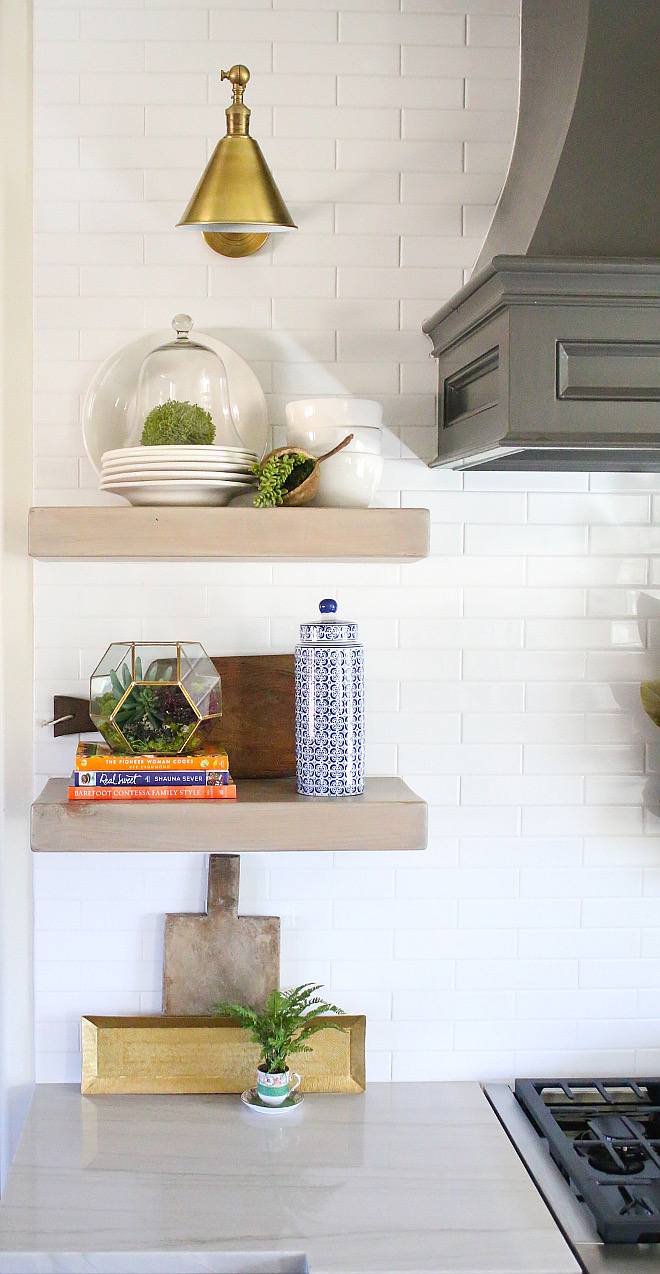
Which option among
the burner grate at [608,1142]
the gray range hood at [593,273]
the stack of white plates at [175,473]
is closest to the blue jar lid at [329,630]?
the stack of white plates at [175,473]

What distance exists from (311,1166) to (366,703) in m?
0.74

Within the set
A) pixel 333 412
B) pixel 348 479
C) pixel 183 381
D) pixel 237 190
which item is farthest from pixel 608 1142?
pixel 237 190

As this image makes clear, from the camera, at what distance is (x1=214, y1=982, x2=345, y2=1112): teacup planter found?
1719 mm

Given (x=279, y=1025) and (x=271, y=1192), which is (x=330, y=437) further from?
(x=271, y=1192)

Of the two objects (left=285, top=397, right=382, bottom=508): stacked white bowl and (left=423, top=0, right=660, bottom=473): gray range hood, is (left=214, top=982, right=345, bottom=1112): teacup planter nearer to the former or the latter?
(left=285, top=397, right=382, bottom=508): stacked white bowl

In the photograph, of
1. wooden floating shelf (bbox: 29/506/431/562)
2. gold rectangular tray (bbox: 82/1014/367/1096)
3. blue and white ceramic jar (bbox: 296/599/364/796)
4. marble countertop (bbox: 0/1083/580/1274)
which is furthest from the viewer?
gold rectangular tray (bbox: 82/1014/367/1096)

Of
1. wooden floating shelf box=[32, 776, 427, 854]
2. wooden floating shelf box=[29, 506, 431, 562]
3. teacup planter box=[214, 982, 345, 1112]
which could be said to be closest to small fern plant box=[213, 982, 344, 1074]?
teacup planter box=[214, 982, 345, 1112]

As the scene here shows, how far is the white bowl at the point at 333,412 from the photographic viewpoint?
1623 millimetres

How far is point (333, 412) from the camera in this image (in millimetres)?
1623

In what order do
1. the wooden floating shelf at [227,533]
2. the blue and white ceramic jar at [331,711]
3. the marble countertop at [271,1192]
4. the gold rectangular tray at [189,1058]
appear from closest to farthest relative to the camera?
the marble countertop at [271,1192] → the wooden floating shelf at [227,533] → the blue and white ceramic jar at [331,711] → the gold rectangular tray at [189,1058]

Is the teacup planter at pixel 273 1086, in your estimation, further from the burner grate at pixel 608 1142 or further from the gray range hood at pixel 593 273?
the gray range hood at pixel 593 273

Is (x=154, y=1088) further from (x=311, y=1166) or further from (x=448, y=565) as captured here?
(x=448, y=565)

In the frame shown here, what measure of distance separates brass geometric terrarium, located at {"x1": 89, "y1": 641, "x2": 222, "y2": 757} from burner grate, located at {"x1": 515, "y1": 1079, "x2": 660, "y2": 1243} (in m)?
0.84

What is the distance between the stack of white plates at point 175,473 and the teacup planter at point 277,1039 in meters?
0.83
